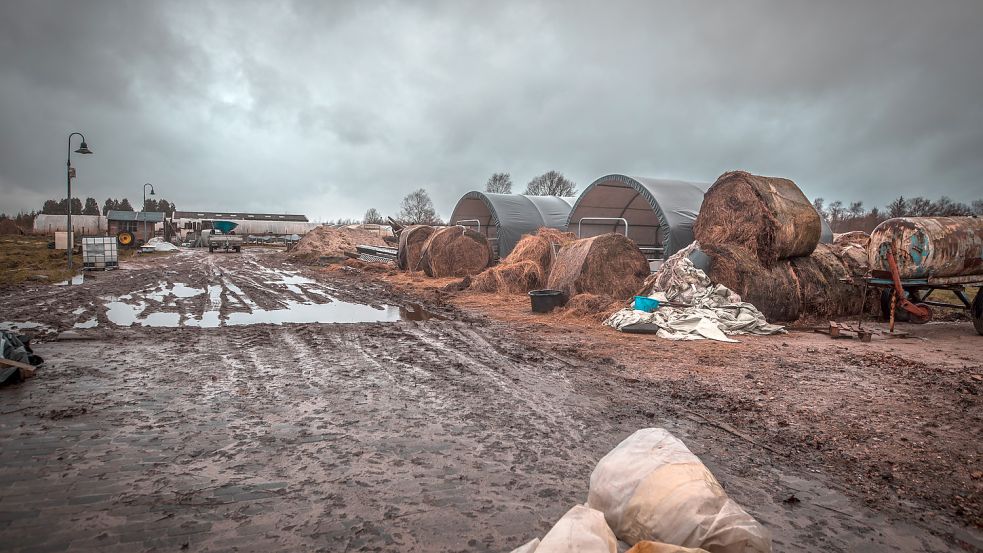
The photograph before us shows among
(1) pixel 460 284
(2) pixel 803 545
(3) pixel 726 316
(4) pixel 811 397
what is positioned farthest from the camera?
(1) pixel 460 284

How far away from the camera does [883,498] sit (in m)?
3.26

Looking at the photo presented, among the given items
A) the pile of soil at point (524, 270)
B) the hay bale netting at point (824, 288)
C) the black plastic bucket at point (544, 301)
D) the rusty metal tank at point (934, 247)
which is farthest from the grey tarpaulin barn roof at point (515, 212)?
the rusty metal tank at point (934, 247)

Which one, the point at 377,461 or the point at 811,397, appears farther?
the point at 811,397

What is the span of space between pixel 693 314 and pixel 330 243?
33.3 meters

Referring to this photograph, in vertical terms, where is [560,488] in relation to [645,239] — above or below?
below

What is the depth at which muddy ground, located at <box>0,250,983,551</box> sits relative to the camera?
2.87 metres

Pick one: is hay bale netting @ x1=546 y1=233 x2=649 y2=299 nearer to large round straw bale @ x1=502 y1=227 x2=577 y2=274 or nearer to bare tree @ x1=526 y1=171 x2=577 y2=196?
large round straw bale @ x1=502 y1=227 x2=577 y2=274

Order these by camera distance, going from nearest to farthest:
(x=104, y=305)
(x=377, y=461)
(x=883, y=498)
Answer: (x=883, y=498) → (x=377, y=461) → (x=104, y=305)

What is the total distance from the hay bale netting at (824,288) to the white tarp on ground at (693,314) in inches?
71.2

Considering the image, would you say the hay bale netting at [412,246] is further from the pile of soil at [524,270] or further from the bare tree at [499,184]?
the bare tree at [499,184]

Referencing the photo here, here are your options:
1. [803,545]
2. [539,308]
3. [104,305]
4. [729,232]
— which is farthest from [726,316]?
[104,305]

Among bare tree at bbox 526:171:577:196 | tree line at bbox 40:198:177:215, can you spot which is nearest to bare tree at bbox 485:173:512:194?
bare tree at bbox 526:171:577:196

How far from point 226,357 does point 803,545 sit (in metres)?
6.38

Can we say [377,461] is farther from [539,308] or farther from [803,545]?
[539,308]
